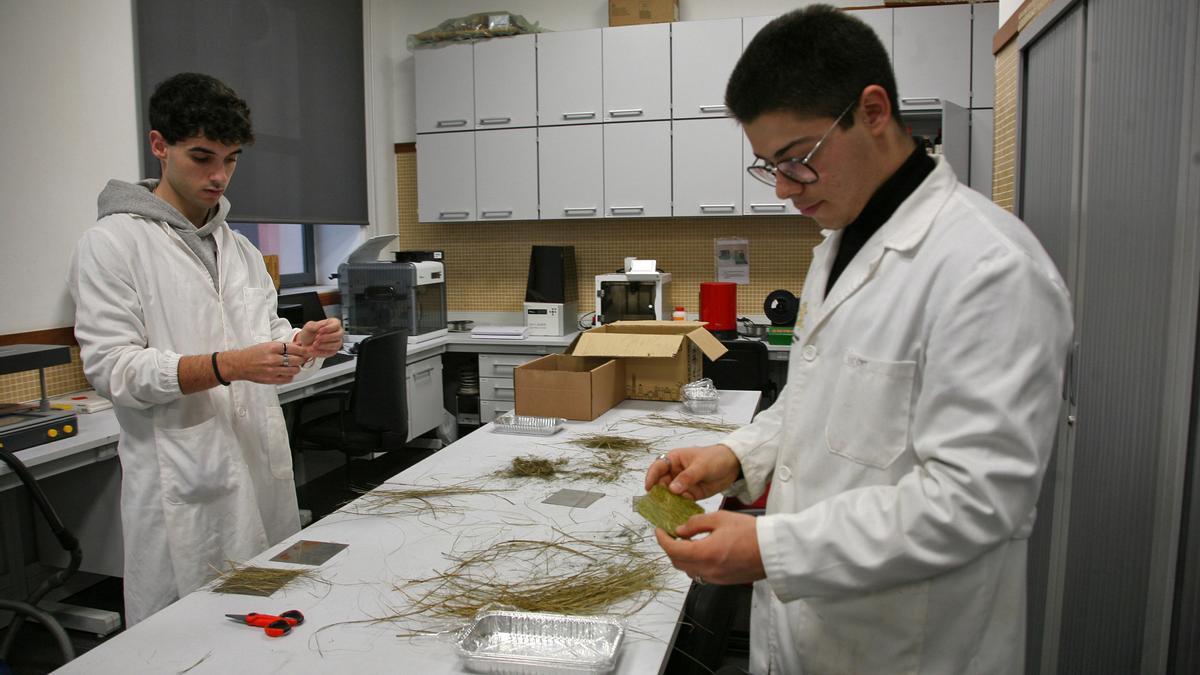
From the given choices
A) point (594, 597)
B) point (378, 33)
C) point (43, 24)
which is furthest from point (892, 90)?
point (378, 33)

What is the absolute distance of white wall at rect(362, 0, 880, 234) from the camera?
16.9 ft

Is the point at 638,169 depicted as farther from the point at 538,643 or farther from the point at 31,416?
the point at 538,643

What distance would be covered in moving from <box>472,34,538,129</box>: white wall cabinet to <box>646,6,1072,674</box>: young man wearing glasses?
12.7 ft

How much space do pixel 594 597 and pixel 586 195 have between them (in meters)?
3.59

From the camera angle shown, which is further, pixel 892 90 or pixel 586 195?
pixel 586 195

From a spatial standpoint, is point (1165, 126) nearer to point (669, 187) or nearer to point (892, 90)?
point (892, 90)

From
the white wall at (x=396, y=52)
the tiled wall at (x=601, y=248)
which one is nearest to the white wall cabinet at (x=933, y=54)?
the tiled wall at (x=601, y=248)

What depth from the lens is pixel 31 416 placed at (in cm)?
259

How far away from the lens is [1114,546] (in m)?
1.73

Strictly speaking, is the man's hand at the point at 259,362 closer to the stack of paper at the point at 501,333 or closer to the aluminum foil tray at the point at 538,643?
the aluminum foil tray at the point at 538,643

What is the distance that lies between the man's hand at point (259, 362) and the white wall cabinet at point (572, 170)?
311 cm

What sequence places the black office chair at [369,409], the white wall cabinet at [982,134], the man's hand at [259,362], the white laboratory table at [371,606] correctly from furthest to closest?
the white wall cabinet at [982,134] < the black office chair at [369,409] < the man's hand at [259,362] < the white laboratory table at [371,606]

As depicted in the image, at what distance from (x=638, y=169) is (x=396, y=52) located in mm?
1979

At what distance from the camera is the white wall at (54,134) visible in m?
2.99
